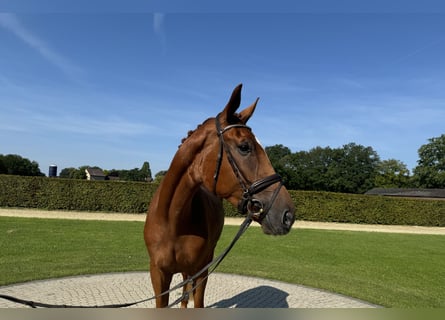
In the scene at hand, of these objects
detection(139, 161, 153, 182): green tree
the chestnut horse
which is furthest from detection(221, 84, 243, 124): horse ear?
detection(139, 161, 153, 182): green tree

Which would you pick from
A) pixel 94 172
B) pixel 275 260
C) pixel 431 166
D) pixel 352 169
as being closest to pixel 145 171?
pixel 94 172

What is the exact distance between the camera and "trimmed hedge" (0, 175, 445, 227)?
23766 millimetres

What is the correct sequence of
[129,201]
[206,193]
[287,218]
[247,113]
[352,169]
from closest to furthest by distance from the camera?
[287,218] < [247,113] < [206,193] < [129,201] < [352,169]

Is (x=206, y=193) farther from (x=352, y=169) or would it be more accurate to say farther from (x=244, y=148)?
(x=352, y=169)

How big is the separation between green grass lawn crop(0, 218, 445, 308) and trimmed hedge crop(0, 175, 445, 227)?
7644 millimetres

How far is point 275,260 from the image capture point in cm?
1090

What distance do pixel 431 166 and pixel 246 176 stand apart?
8901 centimetres

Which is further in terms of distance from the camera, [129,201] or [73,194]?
[129,201]

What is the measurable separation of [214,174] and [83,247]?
397 inches

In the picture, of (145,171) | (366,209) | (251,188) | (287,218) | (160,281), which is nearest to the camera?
(287,218)

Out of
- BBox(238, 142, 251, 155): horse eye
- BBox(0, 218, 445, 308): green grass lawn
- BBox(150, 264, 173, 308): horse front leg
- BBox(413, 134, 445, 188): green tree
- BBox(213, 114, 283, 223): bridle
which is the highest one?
BBox(413, 134, 445, 188): green tree

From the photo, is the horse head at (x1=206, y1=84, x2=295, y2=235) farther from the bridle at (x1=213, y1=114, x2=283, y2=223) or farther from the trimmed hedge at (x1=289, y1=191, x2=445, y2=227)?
the trimmed hedge at (x1=289, y1=191, x2=445, y2=227)

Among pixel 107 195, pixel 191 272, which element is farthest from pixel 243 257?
pixel 107 195

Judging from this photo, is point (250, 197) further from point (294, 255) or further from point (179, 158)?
point (294, 255)
